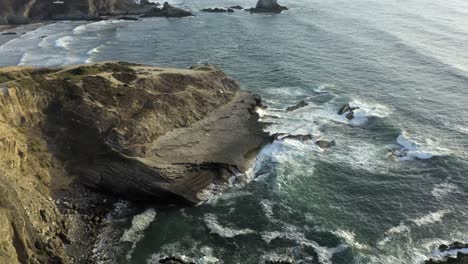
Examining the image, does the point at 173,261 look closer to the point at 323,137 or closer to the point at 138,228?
the point at 138,228

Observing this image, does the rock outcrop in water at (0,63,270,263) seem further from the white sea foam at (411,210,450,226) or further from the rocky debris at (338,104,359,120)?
the white sea foam at (411,210,450,226)

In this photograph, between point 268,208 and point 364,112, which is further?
point 364,112

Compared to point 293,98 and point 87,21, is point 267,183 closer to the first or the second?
point 293,98

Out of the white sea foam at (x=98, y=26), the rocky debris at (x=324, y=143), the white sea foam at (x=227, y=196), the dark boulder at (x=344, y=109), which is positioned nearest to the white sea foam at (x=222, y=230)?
the white sea foam at (x=227, y=196)

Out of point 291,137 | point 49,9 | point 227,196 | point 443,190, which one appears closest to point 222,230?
point 227,196

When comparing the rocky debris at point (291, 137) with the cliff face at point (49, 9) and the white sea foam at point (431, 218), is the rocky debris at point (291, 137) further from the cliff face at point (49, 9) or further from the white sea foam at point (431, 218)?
the cliff face at point (49, 9)

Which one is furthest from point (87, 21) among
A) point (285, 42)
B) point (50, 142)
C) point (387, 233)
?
point (387, 233)

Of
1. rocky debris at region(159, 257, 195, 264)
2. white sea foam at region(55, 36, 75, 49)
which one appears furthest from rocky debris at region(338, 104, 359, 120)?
white sea foam at region(55, 36, 75, 49)
